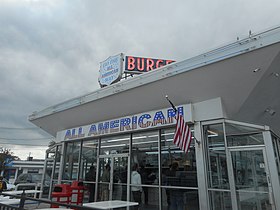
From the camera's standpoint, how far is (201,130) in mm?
6797

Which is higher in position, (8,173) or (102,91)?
(102,91)

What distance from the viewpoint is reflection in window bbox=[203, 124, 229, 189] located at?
244 inches

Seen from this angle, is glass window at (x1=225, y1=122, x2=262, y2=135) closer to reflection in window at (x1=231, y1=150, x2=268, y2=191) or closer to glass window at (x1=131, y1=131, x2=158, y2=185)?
reflection in window at (x1=231, y1=150, x2=268, y2=191)

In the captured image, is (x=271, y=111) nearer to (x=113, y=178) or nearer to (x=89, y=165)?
(x=113, y=178)

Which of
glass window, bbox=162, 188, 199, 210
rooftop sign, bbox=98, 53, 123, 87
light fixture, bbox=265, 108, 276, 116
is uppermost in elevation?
rooftop sign, bbox=98, 53, 123, 87

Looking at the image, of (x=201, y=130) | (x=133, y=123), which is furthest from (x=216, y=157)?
(x=133, y=123)

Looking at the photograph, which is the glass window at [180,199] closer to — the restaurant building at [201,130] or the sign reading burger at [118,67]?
the restaurant building at [201,130]

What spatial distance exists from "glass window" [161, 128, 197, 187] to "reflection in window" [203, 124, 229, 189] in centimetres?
49

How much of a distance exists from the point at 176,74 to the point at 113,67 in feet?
18.8

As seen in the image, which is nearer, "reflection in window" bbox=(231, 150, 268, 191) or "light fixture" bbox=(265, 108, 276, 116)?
"reflection in window" bbox=(231, 150, 268, 191)

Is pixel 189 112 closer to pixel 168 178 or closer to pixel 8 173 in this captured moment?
pixel 168 178

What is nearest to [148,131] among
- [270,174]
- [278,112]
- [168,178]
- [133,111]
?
[133,111]

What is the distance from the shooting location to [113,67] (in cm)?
1152

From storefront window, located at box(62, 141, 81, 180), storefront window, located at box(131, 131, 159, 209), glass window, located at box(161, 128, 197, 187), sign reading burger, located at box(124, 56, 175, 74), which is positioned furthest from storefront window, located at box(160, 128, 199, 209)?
sign reading burger, located at box(124, 56, 175, 74)
